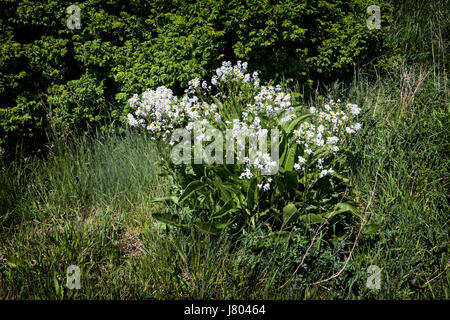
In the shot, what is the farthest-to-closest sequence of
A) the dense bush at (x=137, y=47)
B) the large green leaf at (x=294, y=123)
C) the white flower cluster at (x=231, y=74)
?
1. the dense bush at (x=137, y=47)
2. the white flower cluster at (x=231, y=74)
3. the large green leaf at (x=294, y=123)

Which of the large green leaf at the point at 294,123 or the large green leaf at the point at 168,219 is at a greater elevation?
the large green leaf at the point at 294,123

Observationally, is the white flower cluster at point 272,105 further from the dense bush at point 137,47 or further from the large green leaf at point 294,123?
the dense bush at point 137,47

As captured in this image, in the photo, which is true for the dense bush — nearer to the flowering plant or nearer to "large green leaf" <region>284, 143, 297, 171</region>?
the flowering plant

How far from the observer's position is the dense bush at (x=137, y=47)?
12.2 ft

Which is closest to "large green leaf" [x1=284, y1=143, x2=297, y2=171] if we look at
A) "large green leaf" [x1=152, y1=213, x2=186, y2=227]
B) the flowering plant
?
the flowering plant

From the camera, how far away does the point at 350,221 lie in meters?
2.73

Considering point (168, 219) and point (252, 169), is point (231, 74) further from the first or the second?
point (168, 219)

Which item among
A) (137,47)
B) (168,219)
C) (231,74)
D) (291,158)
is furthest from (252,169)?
(137,47)

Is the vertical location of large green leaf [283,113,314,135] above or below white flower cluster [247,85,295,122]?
below

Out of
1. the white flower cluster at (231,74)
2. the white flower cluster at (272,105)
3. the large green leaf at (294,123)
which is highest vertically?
the white flower cluster at (231,74)

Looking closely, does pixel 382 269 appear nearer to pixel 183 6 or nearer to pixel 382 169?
pixel 382 169

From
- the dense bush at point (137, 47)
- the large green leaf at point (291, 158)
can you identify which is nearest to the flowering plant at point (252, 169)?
the large green leaf at point (291, 158)

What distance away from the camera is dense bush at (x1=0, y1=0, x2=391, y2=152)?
147 inches

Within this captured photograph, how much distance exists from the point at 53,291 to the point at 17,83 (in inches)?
99.9
